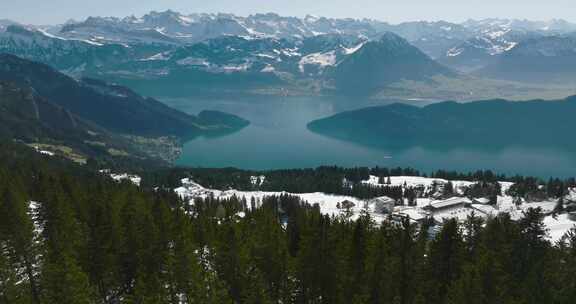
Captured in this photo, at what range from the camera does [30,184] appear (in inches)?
3568

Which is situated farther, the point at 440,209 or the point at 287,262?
the point at 440,209

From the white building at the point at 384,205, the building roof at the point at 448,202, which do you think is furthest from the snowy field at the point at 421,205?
the white building at the point at 384,205

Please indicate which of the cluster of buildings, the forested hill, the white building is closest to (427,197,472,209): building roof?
the cluster of buildings

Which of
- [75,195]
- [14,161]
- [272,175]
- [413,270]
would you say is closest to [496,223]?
[413,270]

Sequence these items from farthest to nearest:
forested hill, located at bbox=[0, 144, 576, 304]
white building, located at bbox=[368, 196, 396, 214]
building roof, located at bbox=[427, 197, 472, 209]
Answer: white building, located at bbox=[368, 196, 396, 214], building roof, located at bbox=[427, 197, 472, 209], forested hill, located at bbox=[0, 144, 576, 304]

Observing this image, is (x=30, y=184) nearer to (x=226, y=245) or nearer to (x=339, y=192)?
(x=226, y=245)

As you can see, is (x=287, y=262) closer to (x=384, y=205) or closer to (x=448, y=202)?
(x=384, y=205)

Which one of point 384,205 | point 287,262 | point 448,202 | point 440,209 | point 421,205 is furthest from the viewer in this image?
point 421,205

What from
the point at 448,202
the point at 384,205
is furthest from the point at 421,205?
the point at 384,205

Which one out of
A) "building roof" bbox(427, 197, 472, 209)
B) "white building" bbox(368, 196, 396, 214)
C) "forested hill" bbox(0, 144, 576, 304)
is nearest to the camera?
"forested hill" bbox(0, 144, 576, 304)

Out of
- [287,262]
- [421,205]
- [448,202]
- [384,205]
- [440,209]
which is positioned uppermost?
[287,262]

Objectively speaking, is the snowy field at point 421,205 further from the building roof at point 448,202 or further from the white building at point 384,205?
the white building at point 384,205

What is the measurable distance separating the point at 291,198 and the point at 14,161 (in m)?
78.0

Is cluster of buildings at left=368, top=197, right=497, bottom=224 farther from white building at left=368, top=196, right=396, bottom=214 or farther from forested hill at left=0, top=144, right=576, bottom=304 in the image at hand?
forested hill at left=0, top=144, right=576, bottom=304
